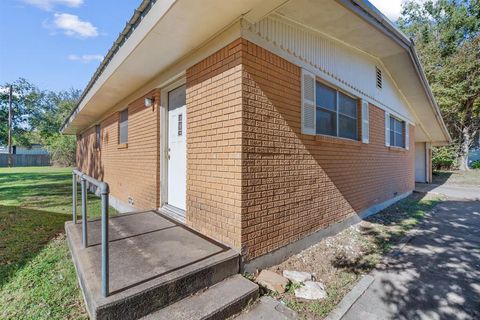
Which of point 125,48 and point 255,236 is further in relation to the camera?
point 125,48

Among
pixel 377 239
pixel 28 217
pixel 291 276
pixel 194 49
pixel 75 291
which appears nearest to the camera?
pixel 75 291

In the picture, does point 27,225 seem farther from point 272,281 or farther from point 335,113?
point 335,113

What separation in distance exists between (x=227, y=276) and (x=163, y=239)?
111 cm

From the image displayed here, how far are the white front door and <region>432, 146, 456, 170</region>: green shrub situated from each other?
24.7 meters

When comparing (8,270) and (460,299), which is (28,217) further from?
(460,299)

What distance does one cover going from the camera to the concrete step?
227cm

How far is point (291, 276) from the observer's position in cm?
332

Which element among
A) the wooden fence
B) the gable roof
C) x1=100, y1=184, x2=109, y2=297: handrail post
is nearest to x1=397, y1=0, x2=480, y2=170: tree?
the gable roof

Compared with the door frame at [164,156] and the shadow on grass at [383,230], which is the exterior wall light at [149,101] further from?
the shadow on grass at [383,230]

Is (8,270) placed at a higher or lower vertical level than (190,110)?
lower

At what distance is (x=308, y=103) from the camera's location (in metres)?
4.40

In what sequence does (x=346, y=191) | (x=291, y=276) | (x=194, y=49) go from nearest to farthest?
(x=291, y=276) < (x=194, y=49) < (x=346, y=191)

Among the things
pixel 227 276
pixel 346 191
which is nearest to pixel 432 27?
pixel 346 191

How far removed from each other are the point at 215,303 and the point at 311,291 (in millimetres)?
1247
